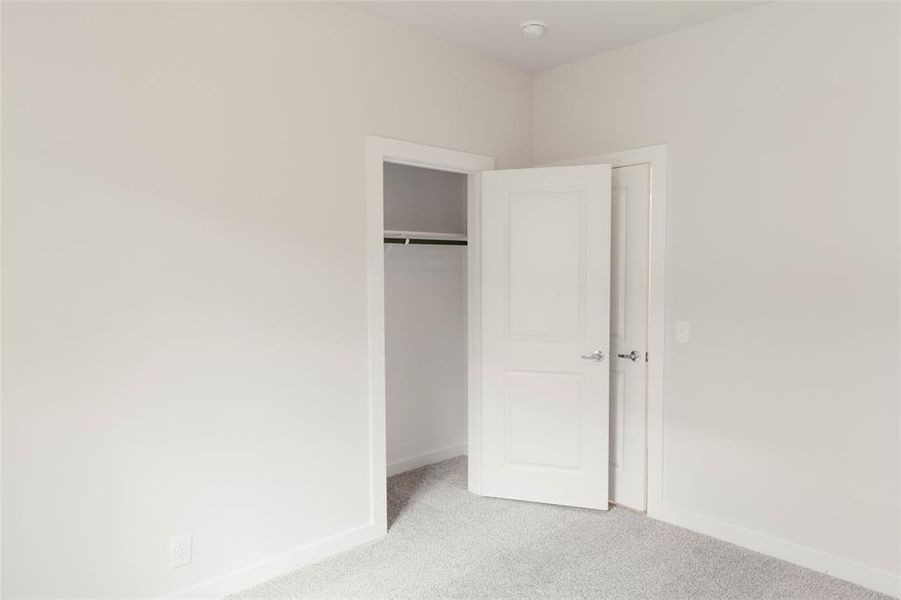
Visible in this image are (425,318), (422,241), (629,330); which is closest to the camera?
(629,330)

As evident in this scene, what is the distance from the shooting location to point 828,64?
8.57 ft

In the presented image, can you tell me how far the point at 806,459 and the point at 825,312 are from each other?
0.67 metres

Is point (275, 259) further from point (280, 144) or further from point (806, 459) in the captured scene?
point (806, 459)

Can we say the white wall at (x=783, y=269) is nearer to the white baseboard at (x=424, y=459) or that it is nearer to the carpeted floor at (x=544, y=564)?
the carpeted floor at (x=544, y=564)

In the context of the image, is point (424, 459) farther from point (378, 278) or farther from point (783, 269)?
point (783, 269)

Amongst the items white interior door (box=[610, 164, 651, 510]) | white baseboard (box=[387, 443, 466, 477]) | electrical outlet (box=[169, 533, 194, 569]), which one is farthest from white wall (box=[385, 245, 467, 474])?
electrical outlet (box=[169, 533, 194, 569])

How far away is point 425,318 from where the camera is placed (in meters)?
4.20

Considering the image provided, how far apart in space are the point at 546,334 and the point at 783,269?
47.7 inches

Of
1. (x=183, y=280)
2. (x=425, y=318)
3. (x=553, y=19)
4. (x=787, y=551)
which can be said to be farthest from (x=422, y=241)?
(x=787, y=551)

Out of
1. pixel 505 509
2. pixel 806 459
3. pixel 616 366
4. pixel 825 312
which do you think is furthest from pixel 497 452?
pixel 825 312

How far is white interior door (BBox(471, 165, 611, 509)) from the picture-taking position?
3.29 meters

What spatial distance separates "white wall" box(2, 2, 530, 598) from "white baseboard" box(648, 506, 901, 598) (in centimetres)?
166

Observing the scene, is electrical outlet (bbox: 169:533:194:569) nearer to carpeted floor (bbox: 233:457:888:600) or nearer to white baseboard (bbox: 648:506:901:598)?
carpeted floor (bbox: 233:457:888:600)

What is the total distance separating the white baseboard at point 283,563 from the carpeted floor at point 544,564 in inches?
1.8
